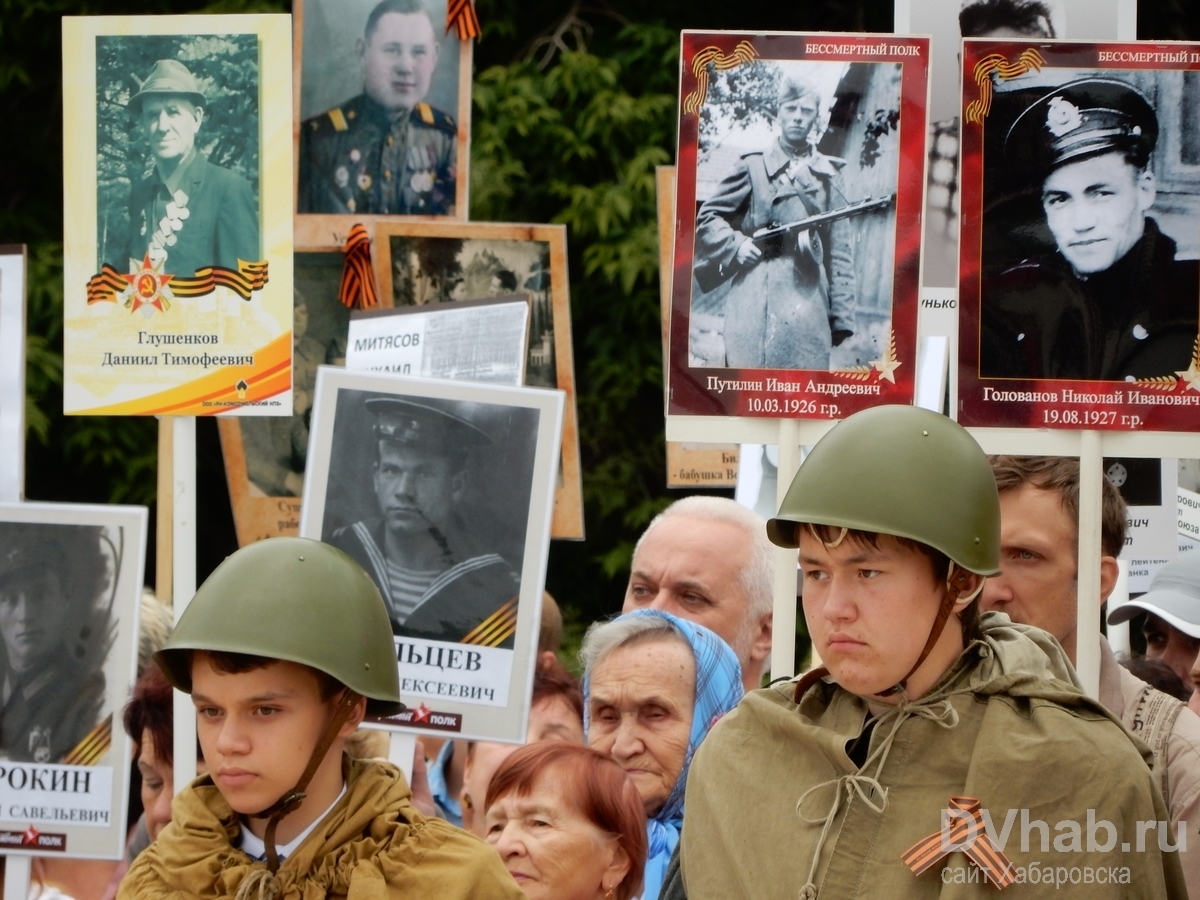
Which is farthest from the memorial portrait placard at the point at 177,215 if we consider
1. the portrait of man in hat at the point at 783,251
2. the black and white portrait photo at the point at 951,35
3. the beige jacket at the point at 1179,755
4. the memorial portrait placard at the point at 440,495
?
the beige jacket at the point at 1179,755

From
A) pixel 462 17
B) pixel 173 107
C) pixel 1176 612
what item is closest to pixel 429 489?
pixel 173 107

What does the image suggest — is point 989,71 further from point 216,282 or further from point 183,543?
point 183,543

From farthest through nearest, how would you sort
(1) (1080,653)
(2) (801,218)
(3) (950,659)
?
(2) (801,218), (1) (1080,653), (3) (950,659)

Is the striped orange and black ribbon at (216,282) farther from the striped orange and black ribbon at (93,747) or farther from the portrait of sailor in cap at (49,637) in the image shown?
the striped orange and black ribbon at (93,747)

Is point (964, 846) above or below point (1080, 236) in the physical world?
below

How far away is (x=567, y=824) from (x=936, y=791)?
1090 mm

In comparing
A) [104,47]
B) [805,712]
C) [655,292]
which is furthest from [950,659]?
[655,292]

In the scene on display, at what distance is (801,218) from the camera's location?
143 inches

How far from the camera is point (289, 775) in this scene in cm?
269

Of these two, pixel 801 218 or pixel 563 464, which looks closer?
pixel 801 218

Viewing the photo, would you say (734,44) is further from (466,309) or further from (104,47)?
(104,47)

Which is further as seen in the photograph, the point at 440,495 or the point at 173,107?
the point at 173,107

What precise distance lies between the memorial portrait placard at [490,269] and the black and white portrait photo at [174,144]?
112cm

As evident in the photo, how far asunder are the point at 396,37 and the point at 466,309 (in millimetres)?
1315
